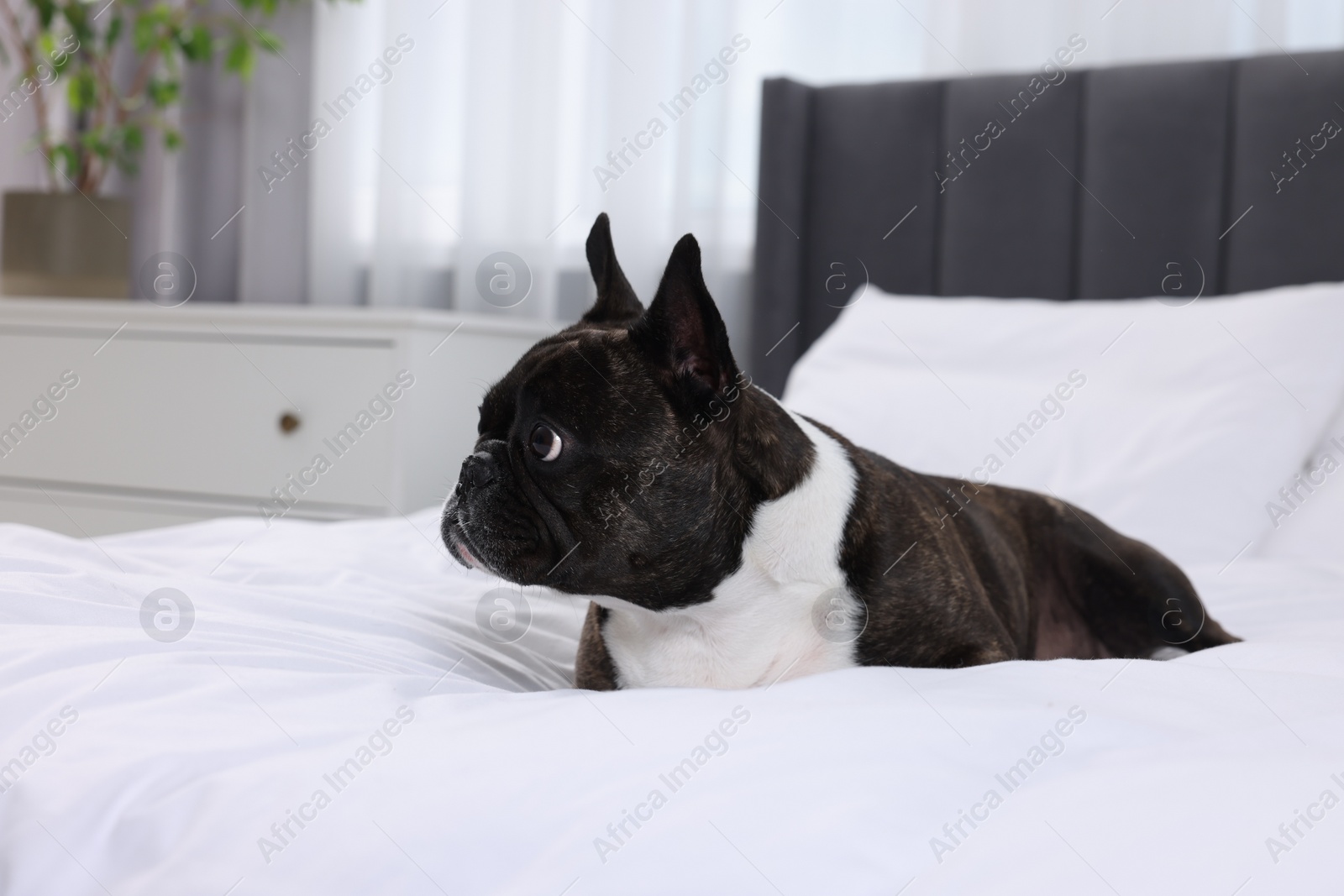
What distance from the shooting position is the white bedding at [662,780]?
2.12 ft

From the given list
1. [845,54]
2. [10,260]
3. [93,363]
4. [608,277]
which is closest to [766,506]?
[608,277]

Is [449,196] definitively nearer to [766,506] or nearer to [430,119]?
[430,119]

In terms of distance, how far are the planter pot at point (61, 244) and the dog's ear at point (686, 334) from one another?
9.02 feet

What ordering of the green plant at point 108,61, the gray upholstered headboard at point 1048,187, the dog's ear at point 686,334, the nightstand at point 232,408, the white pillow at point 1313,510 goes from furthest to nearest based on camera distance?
the green plant at point 108,61
the nightstand at point 232,408
the gray upholstered headboard at point 1048,187
the white pillow at point 1313,510
the dog's ear at point 686,334

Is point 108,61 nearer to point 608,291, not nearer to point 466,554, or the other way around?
point 608,291

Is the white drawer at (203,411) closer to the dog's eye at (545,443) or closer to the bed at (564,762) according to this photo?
the bed at (564,762)

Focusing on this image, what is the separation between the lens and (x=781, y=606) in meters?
1.13

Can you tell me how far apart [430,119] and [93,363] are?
112cm

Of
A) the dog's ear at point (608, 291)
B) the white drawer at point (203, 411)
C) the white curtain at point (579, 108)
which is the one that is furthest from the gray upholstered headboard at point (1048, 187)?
the dog's ear at point (608, 291)

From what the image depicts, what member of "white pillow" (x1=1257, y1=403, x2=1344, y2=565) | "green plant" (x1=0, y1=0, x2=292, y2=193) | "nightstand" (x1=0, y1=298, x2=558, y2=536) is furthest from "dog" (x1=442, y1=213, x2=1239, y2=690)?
"green plant" (x1=0, y1=0, x2=292, y2=193)

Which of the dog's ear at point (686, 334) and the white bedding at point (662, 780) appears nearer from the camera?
the white bedding at point (662, 780)

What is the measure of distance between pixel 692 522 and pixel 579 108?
92.0 inches

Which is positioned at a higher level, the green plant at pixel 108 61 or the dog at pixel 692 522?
the green plant at pixel 108 61

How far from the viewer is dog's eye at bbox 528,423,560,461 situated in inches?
42.8
